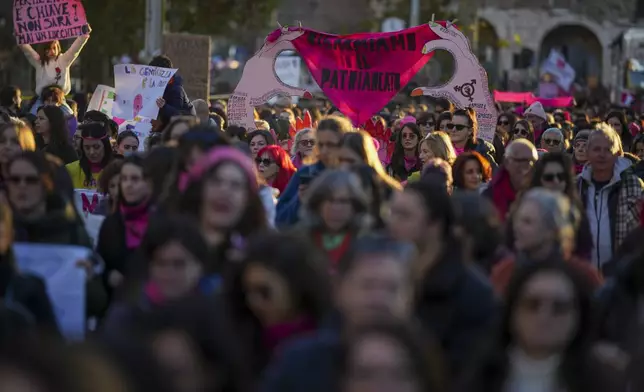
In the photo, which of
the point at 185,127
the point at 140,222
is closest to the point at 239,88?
the point at 185,127

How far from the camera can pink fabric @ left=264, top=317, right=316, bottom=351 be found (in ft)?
19.0

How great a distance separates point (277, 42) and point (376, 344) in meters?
10.4

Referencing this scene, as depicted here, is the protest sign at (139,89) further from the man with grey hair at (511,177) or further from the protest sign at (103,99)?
the man with grey hair at (511,177)

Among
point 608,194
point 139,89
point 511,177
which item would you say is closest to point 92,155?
point 511,177

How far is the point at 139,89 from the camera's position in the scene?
15.0 metres

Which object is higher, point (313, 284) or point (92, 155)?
point (92, 155)

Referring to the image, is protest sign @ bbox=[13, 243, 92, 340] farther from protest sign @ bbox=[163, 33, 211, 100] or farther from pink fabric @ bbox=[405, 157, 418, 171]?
protest sign @ bbox=[163, 33, 211, 100]

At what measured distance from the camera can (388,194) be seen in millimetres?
8531

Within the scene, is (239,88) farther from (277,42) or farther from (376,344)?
(376,344)

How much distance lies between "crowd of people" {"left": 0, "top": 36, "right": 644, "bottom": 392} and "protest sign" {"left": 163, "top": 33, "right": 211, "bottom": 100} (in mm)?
10242

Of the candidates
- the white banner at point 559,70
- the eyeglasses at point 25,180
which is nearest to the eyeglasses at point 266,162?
the eyeglasses at point 25,180

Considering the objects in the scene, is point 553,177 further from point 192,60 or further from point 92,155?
point 192,60

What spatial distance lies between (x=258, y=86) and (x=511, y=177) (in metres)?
4.96

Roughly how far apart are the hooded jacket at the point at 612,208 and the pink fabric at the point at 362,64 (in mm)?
3781
